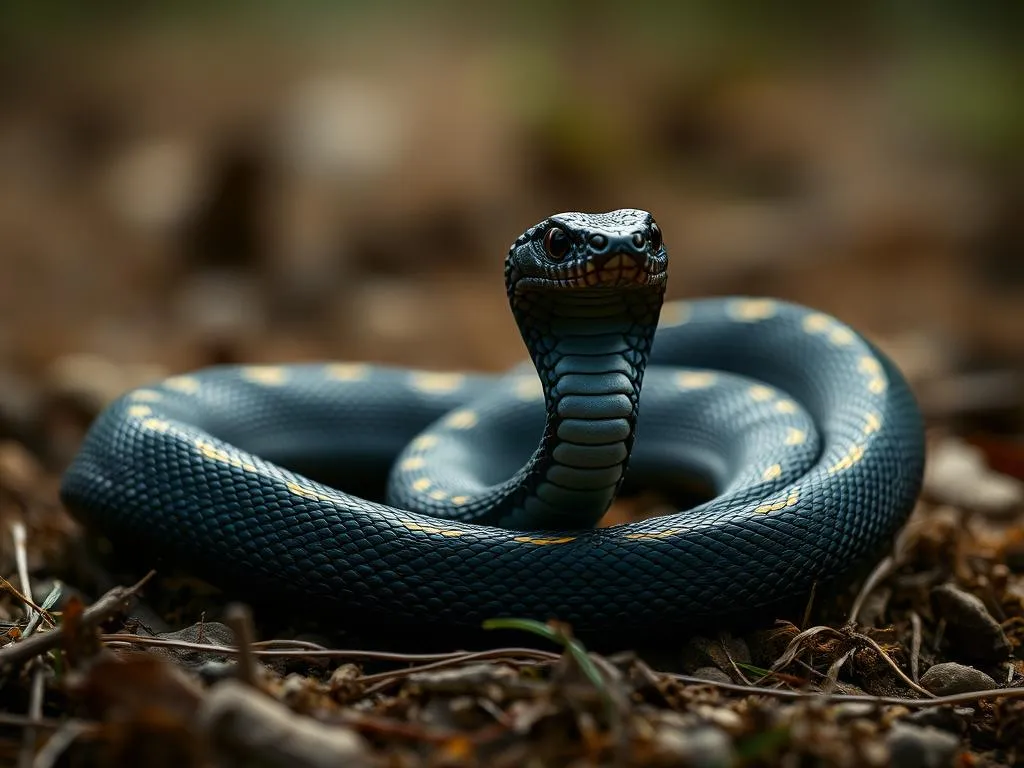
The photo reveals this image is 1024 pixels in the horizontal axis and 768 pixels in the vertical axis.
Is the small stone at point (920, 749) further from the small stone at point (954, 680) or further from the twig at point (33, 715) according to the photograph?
the twig at point (33, 715)

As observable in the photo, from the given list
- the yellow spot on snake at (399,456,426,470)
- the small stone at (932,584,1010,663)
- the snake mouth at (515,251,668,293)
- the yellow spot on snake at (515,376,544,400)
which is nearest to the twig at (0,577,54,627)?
the yellow spot on snake at (399,456,426,470)

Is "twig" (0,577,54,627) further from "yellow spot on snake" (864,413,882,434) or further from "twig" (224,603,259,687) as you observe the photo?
"yellow spot on snake" (864,413,882,434)

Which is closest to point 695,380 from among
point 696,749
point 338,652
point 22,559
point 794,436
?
point 794,436

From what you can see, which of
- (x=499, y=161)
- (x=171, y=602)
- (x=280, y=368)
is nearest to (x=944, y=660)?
(x=171, y=602)

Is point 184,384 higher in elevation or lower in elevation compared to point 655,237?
lower

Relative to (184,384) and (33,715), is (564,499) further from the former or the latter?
(184,384)

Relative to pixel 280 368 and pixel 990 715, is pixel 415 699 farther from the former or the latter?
pixel 280 368

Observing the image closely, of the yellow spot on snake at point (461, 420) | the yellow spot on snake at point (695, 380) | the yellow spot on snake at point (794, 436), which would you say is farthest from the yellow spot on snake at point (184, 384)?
the yellow spot on snake at point (794, 436)
